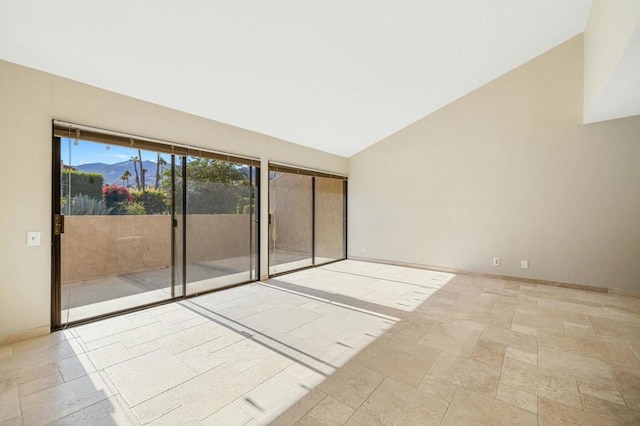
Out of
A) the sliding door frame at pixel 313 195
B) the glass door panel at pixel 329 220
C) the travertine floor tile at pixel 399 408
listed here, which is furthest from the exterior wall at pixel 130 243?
the travertine floor tile at pixel 399 408

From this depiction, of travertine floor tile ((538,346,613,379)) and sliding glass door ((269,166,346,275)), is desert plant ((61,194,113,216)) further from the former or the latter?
travertine floor tile ((538,346,613,379))

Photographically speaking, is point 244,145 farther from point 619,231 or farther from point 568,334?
point 619,231

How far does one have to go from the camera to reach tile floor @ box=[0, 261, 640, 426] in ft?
5.45

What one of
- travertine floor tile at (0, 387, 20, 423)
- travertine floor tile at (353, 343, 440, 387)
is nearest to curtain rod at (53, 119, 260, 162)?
travertine floor tile at (0, 387, 20, 423)

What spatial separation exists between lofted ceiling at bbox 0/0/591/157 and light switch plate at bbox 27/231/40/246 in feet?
4.93

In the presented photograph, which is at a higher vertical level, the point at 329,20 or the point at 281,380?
the point at 329,20

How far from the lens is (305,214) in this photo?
18.5ft

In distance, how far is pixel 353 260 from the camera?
648 centimetres

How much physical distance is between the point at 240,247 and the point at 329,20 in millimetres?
3176

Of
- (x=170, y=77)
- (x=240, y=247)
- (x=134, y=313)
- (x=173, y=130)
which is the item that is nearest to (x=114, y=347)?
(x=134, y=313)

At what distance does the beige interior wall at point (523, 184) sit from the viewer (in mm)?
3947

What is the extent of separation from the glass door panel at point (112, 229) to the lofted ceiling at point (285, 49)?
0.77 metres

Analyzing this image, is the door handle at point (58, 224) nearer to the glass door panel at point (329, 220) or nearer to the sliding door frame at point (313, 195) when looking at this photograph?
the sliding door frame at point (313, 195)

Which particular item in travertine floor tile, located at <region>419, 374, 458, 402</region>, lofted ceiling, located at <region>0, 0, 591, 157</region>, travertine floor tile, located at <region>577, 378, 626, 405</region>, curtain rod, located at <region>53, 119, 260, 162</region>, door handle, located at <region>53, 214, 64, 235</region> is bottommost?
travertine floor tile, located at <region>419, 374, 458, 402</region>
